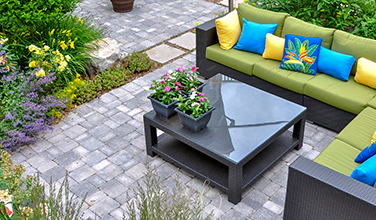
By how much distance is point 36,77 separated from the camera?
15.9ft

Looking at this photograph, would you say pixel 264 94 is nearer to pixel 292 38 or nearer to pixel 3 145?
pixel 292 38

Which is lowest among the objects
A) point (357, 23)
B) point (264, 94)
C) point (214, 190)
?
point (214, 190)

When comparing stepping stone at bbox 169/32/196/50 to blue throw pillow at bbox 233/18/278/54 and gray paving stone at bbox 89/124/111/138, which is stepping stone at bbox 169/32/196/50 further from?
gray paving stone at bbox 89/124/111/138

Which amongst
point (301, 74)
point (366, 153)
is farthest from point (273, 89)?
point (366, 153)

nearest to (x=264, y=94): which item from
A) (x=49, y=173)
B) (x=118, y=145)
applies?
(x=118, y=145)

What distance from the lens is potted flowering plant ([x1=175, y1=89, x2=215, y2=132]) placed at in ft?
12.3

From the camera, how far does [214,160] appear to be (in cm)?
406

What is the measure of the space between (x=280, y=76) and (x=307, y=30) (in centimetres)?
65

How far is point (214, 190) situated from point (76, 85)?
95.2 inches

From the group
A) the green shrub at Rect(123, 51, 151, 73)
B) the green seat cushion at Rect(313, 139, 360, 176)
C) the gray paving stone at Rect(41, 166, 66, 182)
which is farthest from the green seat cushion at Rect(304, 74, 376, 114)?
the gray paving stone at Rect(41, 166, 66, 182)

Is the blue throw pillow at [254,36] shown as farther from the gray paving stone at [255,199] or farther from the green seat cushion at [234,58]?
the gray paving stone at [255,199]

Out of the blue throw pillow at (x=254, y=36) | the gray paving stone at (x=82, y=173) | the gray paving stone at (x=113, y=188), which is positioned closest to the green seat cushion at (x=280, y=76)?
the blue throw pillow at (x=254, y=36)

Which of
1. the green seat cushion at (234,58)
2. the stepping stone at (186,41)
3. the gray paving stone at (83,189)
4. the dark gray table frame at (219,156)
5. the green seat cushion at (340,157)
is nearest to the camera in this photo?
the green seat cushion at (340,157)

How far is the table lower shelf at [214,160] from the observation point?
3.84 meters
